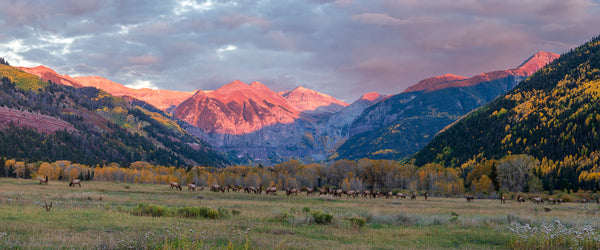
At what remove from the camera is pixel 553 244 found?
2156cm

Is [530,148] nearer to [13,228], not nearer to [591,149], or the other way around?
[591,149]

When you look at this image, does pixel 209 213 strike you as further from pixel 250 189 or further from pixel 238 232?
pixel 250 189

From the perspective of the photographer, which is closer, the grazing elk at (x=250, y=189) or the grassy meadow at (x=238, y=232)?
the grassy meadow at (x=238, y=232)

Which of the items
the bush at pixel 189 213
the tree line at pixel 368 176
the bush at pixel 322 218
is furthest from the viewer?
the tree line at pixel 368 176

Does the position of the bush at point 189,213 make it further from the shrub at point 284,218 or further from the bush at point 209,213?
the shrub at point 284,218

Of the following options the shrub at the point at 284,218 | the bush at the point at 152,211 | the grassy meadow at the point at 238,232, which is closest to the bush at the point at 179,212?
the bush at the point at 152,211

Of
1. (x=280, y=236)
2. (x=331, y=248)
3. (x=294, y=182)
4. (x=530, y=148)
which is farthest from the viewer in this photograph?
(x=530, y=148)

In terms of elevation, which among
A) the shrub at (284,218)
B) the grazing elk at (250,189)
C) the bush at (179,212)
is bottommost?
the grazing elk at (250,189)

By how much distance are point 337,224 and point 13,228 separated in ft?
66.9

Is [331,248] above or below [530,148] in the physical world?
below

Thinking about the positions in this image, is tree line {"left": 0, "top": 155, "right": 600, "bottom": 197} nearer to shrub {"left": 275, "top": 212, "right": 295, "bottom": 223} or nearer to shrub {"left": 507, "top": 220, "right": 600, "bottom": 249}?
shrub {"left": 275, "top": 212, "right": 295, "bottom": 223}

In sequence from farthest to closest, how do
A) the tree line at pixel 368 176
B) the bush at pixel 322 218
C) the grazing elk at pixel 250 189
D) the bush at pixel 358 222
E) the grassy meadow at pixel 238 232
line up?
the tree line at pixel 368 176 < the grazing elk at pixel 250 189 < the bush at pixel 322 218 < the bush at pixel 358 222 < the grassy meadow at pixel 238 232

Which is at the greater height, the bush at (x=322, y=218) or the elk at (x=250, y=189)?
the bush at (x=322, y=218)

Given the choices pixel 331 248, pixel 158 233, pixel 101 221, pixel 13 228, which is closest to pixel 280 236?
pixel 331 248
